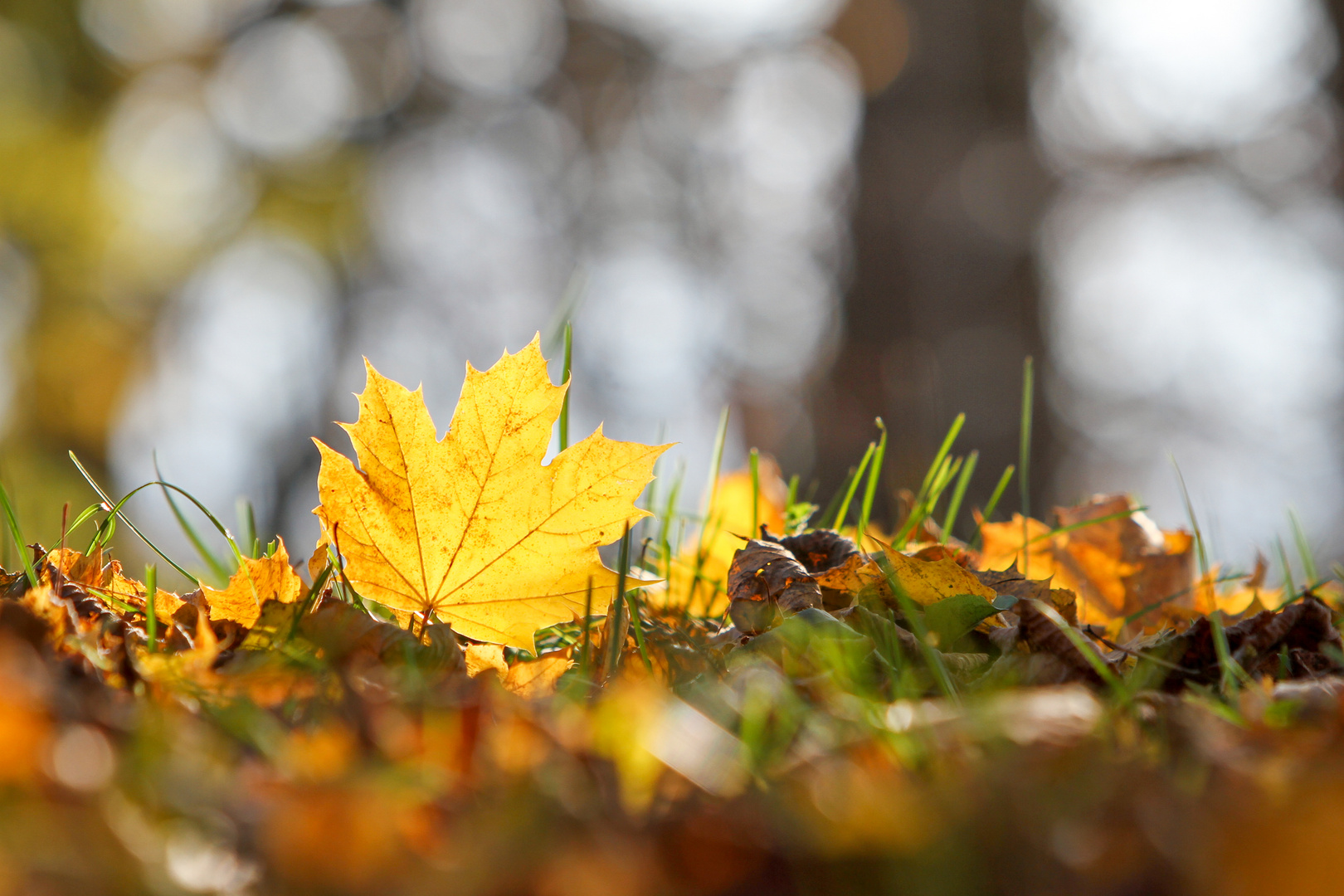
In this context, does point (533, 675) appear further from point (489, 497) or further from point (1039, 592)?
point (1039, 592)

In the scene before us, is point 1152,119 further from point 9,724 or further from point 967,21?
point 9,724

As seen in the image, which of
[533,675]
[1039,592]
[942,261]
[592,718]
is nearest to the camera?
[592,718]

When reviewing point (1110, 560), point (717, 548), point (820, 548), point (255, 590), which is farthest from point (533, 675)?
point (1110, 560)

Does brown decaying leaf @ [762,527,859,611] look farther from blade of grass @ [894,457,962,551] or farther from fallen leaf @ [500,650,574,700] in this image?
fallen leaf @ [500,650,574,700]

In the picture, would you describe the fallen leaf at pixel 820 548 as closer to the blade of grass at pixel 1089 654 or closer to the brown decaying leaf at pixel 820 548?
the brown decaying leaf at pixel 820 548

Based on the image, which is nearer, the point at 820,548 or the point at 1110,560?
the point at 820,548

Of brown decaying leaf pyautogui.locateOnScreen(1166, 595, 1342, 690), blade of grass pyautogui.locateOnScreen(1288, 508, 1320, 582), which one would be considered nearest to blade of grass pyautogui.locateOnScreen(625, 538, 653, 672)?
brown decaying leaf pyautogui.locateOnScreen(1166, 595, 1342, 690)
